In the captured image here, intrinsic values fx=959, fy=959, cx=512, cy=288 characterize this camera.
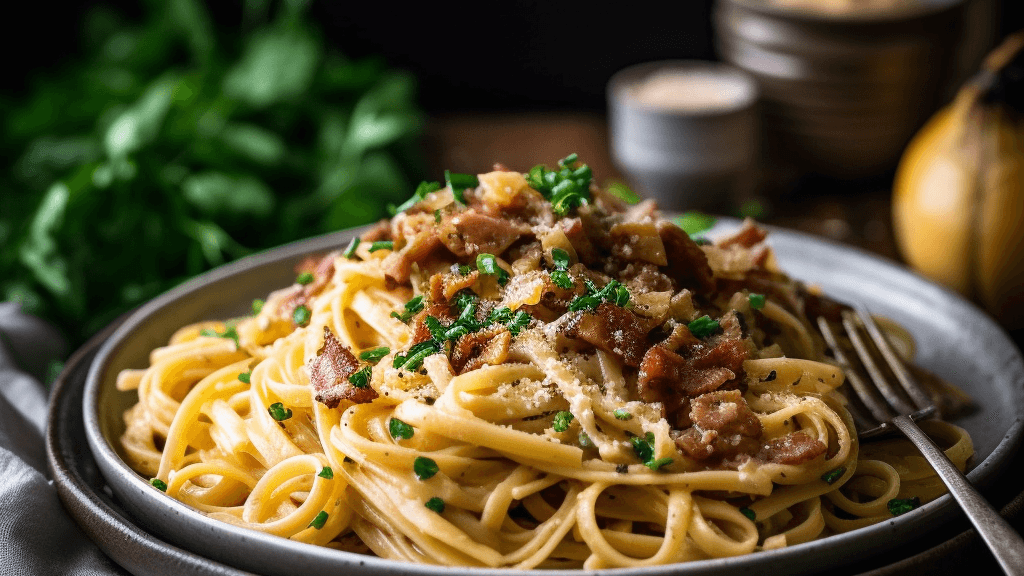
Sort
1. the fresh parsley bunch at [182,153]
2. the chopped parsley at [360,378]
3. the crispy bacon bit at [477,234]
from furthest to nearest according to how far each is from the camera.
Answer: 1. the fresh parsley bunch at [182,153]
2. the crispy bacon bit at [477,234]
3. the chopped parsley at [360,378]

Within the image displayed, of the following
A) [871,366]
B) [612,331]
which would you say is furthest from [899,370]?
[612,331]

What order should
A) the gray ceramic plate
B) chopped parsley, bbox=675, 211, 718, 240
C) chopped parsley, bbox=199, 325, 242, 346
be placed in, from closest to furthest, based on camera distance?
the gray ceramic plate < chopped parsley, bbox=199, 325, 242, 346 < chopped parsley, bbox=675, 211, 718, 240

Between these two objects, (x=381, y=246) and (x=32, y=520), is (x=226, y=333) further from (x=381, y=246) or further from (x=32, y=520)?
(x=32, y=520)

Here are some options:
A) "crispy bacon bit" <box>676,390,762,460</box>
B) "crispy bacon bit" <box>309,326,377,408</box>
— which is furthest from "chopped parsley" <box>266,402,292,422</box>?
"crispy bacon bit" <box>676,390,762,460</box>

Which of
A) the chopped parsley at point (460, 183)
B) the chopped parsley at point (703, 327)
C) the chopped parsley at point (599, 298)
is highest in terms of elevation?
the chopped parsley at point (460, 183)

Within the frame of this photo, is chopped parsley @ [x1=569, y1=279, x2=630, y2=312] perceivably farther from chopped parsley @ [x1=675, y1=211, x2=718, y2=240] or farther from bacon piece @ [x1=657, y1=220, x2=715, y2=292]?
chopped parsley @ [x1=675, y1=211, x2=718, y2=240]

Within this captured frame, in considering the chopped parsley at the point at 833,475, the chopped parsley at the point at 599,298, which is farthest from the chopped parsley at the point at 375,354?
the chopped parsley at the point at 833,475

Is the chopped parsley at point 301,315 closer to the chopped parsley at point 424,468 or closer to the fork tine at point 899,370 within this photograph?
the chopped parsley at point 424,468
